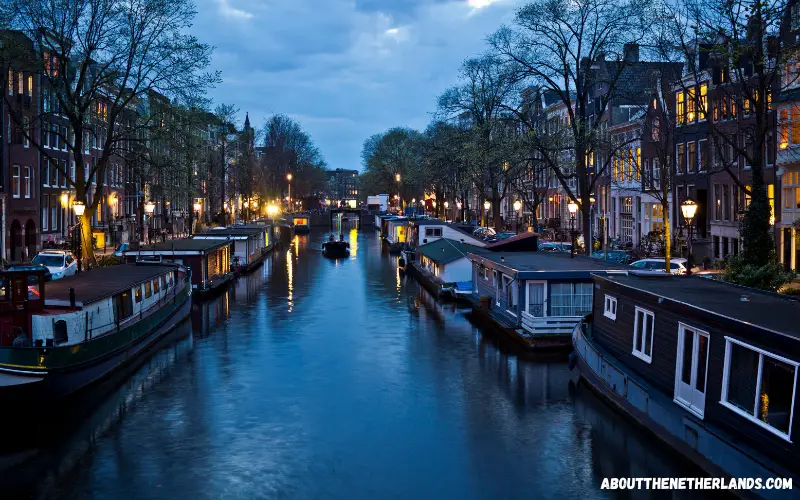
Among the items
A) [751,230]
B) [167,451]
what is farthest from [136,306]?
[751,230]

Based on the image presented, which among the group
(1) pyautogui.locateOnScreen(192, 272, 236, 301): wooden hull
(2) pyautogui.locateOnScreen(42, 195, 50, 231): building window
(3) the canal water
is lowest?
(3) the canal water

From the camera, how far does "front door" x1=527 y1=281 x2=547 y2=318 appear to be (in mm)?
35656

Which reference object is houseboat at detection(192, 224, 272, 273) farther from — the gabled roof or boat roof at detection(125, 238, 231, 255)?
the gabled roof

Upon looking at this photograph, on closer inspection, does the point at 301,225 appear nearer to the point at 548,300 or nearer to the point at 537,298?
the point at 537,298

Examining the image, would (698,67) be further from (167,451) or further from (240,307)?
(167,451)

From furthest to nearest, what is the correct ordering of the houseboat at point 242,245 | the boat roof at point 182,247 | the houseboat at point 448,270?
the houseboat at point 242,245 < the houseboat at point 448,270 < the boat roof at point 182,247

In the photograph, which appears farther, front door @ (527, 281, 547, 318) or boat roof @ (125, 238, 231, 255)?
boat roof @ (125, 238, 231, 255)

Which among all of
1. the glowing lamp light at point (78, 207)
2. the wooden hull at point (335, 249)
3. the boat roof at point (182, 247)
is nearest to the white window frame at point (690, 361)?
the glowing lamp light at point (78, 207)

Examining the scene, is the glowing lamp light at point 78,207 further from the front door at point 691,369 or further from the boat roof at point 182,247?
the front door at point 691,369

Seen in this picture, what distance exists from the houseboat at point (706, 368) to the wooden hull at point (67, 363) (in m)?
16.1

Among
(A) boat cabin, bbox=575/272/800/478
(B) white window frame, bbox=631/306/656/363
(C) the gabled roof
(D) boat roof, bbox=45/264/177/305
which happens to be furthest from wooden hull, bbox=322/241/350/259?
(B) white window frame, bbox=631/306/656/363

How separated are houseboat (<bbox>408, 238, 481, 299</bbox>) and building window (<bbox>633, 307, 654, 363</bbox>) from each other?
1072 inches

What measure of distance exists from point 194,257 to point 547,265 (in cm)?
2420

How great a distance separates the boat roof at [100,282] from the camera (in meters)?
29.9
